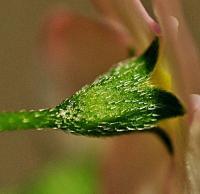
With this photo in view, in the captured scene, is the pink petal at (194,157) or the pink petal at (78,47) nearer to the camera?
the pink petal at (194,157)

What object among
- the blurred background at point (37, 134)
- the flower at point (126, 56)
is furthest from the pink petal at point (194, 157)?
the blurred background at point (37, 134)

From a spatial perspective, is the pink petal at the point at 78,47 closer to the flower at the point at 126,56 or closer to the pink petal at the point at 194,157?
the flower at the point at 126,56

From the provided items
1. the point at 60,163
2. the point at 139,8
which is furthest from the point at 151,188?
the point at 60,163

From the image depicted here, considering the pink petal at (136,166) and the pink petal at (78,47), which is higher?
the pink petal at (78,47)

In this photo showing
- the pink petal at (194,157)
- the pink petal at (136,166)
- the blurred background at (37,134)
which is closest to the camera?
the pink petal at (194,157)

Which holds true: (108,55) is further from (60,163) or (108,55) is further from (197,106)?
(60,163)

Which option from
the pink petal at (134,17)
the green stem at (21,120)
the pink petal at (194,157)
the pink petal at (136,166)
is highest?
the pink petal at (134,17)

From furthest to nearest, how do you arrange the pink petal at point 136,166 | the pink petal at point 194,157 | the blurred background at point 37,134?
the blurred background at point 37,134 < the pink petal at point 136,166 < the pink petal at point 194,157

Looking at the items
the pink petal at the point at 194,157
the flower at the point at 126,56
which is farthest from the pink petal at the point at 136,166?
the pink petal at the point at 194,157
